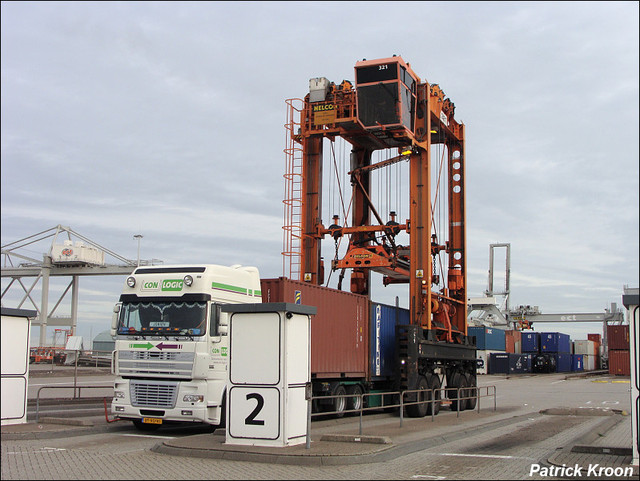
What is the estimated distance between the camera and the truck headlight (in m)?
13.7

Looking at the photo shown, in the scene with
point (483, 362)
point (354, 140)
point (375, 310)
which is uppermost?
point (354, 140)

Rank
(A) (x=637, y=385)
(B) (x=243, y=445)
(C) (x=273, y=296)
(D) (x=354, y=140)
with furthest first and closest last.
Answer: (D) (x=354, y=140) → (C) (x=273, y=296) → (B) (x=243, y=445) → (A) (x=637, y=385)

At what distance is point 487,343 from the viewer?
218 feet

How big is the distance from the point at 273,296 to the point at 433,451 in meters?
5.63

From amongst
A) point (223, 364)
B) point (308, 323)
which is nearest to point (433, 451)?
point (308, 323)

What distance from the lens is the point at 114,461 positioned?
10.5 metres

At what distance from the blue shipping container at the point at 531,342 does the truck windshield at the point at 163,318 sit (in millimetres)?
64182

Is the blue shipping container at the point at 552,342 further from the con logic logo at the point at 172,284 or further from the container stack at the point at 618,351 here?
the con logic logo at the point at 172,284

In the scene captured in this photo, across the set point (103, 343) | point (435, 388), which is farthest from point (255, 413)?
point (103, 343)

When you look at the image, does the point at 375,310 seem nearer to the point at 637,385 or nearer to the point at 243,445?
the point at 243,445

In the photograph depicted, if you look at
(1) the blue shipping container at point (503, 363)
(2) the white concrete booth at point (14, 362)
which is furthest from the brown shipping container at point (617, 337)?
(2) the white concrete booth at point (14, 362)

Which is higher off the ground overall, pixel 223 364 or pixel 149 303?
pixel 149 303

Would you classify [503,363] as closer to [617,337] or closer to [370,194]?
[617,337]

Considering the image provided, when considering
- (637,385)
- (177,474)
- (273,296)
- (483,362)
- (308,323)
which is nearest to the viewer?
(177,474)
